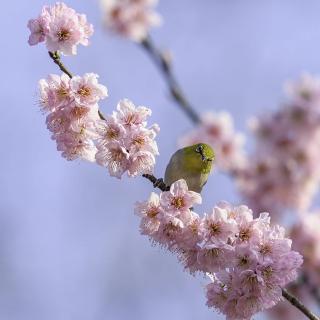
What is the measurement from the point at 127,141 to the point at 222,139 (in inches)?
247

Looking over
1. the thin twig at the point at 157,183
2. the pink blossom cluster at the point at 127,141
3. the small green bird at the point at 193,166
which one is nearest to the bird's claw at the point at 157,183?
the thin twig at the point at 157,183

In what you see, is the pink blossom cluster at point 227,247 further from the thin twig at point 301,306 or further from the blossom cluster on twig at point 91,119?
the blossom cluster on twig at point 91,119

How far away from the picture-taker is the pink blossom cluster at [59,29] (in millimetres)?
3607

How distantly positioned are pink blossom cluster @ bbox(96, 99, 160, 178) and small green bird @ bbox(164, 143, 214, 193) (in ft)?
1.69

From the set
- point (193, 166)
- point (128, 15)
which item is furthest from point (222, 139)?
point (193, 166)

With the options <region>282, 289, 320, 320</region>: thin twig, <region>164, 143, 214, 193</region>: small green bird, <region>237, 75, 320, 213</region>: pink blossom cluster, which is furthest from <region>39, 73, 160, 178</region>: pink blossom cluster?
<region>237, 75, 320, 213</region>: pink blossom cluster

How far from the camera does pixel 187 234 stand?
3443mm

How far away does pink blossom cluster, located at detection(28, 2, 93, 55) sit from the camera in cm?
361

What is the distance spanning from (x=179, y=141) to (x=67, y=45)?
5984 millimetres

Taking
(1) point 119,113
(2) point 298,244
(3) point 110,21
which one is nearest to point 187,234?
(1) point 119,113

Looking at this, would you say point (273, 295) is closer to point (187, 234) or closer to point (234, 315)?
point (234, 315)

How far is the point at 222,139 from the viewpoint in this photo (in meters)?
9.73

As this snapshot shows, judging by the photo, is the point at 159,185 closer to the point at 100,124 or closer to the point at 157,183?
the point at 157,183

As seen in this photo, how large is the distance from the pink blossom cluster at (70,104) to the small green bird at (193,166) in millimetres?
675
